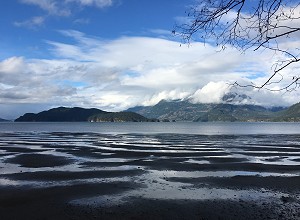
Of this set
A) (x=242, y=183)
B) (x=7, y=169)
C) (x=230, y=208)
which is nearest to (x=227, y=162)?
(x=242, y=183)

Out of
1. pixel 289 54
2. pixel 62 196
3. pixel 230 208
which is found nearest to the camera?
pixel 289 54

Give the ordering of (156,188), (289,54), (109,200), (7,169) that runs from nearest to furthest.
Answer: (289,54), (109,200), (156,188), (7,169)

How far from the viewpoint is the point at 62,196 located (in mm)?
19594

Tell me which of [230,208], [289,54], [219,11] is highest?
[219,11]

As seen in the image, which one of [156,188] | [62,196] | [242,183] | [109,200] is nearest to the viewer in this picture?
[109,200]

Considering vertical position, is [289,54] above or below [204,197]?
above

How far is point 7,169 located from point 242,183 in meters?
19.9

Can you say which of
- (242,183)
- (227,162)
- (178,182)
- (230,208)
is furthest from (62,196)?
(227,162)

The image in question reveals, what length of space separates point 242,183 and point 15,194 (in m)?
14.6

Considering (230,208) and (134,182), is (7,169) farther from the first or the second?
(230,208)

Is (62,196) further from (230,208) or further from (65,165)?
(65,165)

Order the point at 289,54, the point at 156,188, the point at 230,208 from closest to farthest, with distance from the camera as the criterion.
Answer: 1. the point at 289,54
2. the point at 230,208
3. the point at 156,188

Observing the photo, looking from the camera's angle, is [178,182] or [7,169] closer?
[178,182]

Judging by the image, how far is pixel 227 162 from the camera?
3488cm
